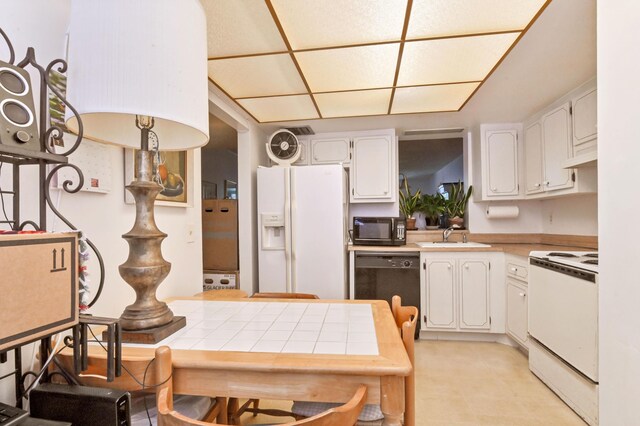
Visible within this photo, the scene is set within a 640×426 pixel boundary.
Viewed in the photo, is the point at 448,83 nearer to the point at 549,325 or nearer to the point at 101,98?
the point at 549,325

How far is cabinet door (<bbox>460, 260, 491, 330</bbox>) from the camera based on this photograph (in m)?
2.78

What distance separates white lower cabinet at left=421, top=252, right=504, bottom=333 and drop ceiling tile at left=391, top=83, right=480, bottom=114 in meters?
1.33

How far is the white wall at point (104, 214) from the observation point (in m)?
0.95

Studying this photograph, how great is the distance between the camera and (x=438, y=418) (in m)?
1.75

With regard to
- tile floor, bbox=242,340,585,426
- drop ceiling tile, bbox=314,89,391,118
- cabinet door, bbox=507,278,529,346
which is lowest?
tile floor, bbox=242,340,585,426

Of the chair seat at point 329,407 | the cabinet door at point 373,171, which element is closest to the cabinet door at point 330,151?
the cabinet door at point 373,171

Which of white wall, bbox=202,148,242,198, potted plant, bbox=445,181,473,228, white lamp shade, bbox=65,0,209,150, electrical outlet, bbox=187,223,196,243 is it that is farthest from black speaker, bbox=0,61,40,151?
white wall, bbox=202,148,242,198

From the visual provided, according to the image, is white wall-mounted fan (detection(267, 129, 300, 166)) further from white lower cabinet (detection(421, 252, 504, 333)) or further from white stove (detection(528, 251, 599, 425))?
white stove (detection(528, 251, 599, 425))

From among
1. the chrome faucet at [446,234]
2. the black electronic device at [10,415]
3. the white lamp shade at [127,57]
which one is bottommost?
the black electronic device at [10,415]

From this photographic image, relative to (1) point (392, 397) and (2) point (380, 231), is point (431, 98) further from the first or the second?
(1) point (392, 397)

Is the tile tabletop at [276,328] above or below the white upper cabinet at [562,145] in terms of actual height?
below

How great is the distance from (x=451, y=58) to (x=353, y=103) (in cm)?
87

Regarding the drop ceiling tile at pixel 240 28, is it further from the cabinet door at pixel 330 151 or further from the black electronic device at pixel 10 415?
the cabinet door at pixel 330 151

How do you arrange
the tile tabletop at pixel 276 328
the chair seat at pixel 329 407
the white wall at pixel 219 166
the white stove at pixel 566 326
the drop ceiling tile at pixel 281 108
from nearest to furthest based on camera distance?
the tile tabletop at pixel 276 328 → the chair seat at pixel 329 407 → the white stove at pixel 566 326 → the drop ceiling tile at pixel 281 108 → the white wall at pixel 219 166
